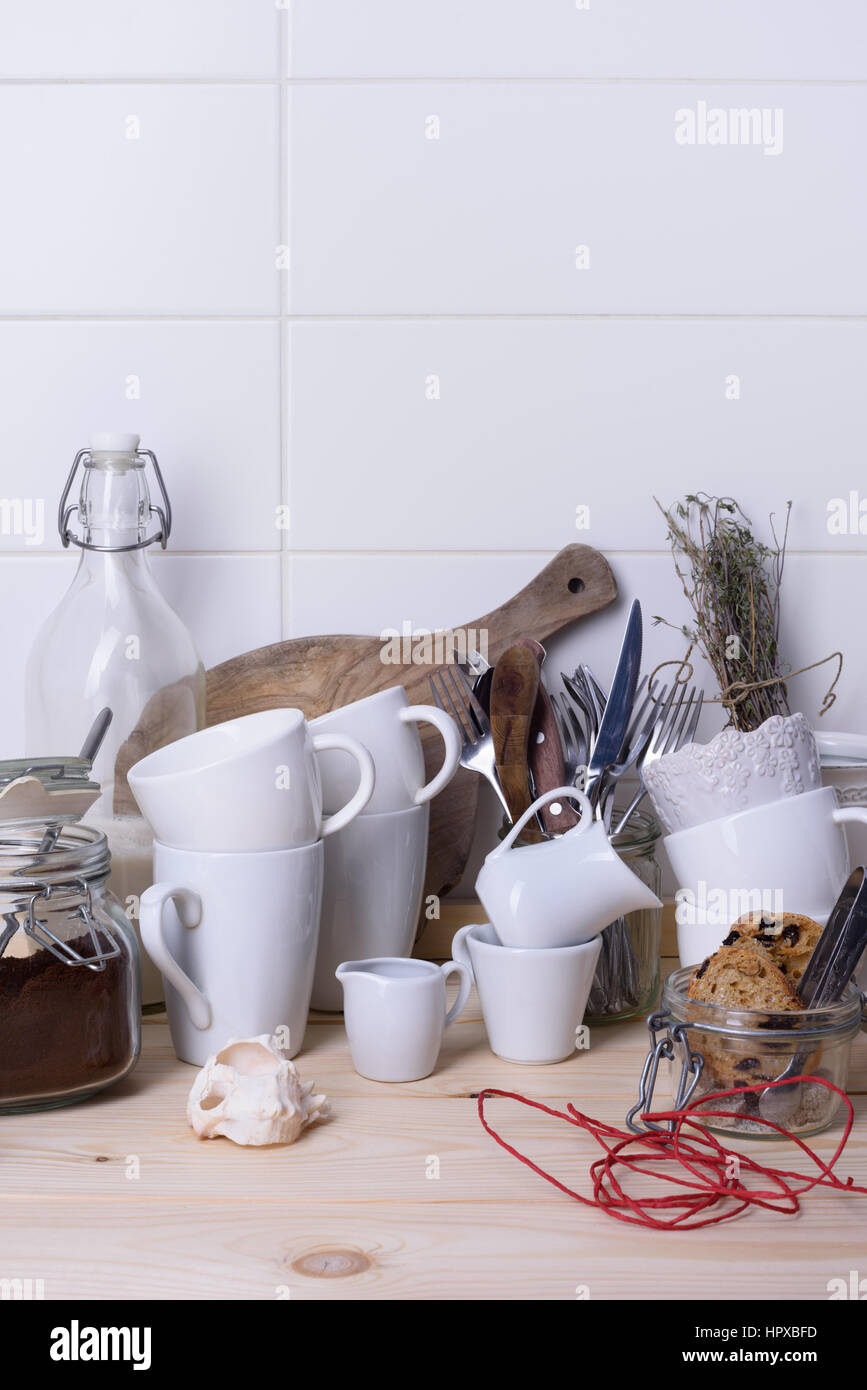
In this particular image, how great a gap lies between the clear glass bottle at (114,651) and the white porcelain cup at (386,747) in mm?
158

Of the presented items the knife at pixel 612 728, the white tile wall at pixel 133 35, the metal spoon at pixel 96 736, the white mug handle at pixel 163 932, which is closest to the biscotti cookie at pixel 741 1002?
the knife at pixel 612 728

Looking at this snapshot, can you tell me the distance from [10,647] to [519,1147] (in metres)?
0.66

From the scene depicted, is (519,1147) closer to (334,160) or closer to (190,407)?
(190,407)

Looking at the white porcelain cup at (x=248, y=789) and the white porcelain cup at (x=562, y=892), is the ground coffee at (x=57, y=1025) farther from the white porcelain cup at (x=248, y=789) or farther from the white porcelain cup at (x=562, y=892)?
the white porcelain cup at (x=562, y=892)

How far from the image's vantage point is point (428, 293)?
103 centimetres

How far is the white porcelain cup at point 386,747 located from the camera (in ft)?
2.78

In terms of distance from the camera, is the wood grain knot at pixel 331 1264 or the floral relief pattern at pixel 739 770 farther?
the floral relief pattern at pixel 739 770

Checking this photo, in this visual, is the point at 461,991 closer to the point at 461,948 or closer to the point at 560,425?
the point at 461,948

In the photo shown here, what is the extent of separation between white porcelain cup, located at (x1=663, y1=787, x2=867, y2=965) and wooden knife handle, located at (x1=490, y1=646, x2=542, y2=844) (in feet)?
0.44

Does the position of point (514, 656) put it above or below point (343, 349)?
below

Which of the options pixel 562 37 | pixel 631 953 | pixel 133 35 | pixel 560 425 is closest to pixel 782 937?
pixel 631 953

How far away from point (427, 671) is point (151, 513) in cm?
28

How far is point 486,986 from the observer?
0.79 metres
